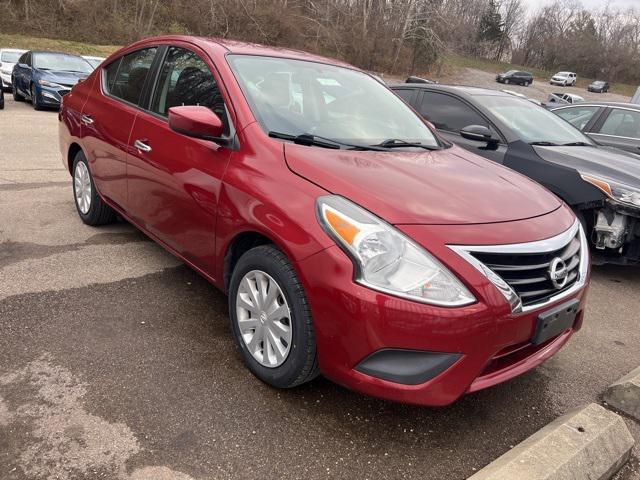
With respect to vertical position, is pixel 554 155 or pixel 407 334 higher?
pixel 554 155

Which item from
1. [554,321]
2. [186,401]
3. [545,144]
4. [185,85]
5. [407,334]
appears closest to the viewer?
[407,334]

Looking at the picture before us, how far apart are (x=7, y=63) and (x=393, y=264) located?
63.3 ft

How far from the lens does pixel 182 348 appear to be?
2928mm

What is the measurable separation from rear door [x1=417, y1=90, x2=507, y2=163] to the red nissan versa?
5.87 feet

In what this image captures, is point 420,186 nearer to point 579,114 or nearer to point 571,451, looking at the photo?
point 571,451

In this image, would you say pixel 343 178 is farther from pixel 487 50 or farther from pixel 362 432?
pixel 487 50

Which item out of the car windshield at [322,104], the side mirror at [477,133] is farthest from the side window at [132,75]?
the side mirror at [477,133]

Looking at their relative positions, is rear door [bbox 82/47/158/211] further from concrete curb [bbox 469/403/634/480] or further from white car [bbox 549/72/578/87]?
white car [bbox 549/72/578/87]

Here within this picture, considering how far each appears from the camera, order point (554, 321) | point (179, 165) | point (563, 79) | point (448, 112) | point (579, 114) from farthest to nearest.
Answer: point (563, 79)
point (579, 114)
point (448, 112)
point (179, 165)
point (554, 321)

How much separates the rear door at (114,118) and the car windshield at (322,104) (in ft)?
3.40

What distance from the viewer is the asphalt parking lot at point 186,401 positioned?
2.16 meters

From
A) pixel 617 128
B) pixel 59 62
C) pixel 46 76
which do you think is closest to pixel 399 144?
pixel 617 128

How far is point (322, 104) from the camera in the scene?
323 cm

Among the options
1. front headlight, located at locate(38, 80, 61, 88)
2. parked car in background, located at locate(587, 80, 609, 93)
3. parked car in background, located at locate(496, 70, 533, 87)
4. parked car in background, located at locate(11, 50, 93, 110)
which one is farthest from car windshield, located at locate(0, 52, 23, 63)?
parked car in background, located at locate(587, 80, 609, 93)
